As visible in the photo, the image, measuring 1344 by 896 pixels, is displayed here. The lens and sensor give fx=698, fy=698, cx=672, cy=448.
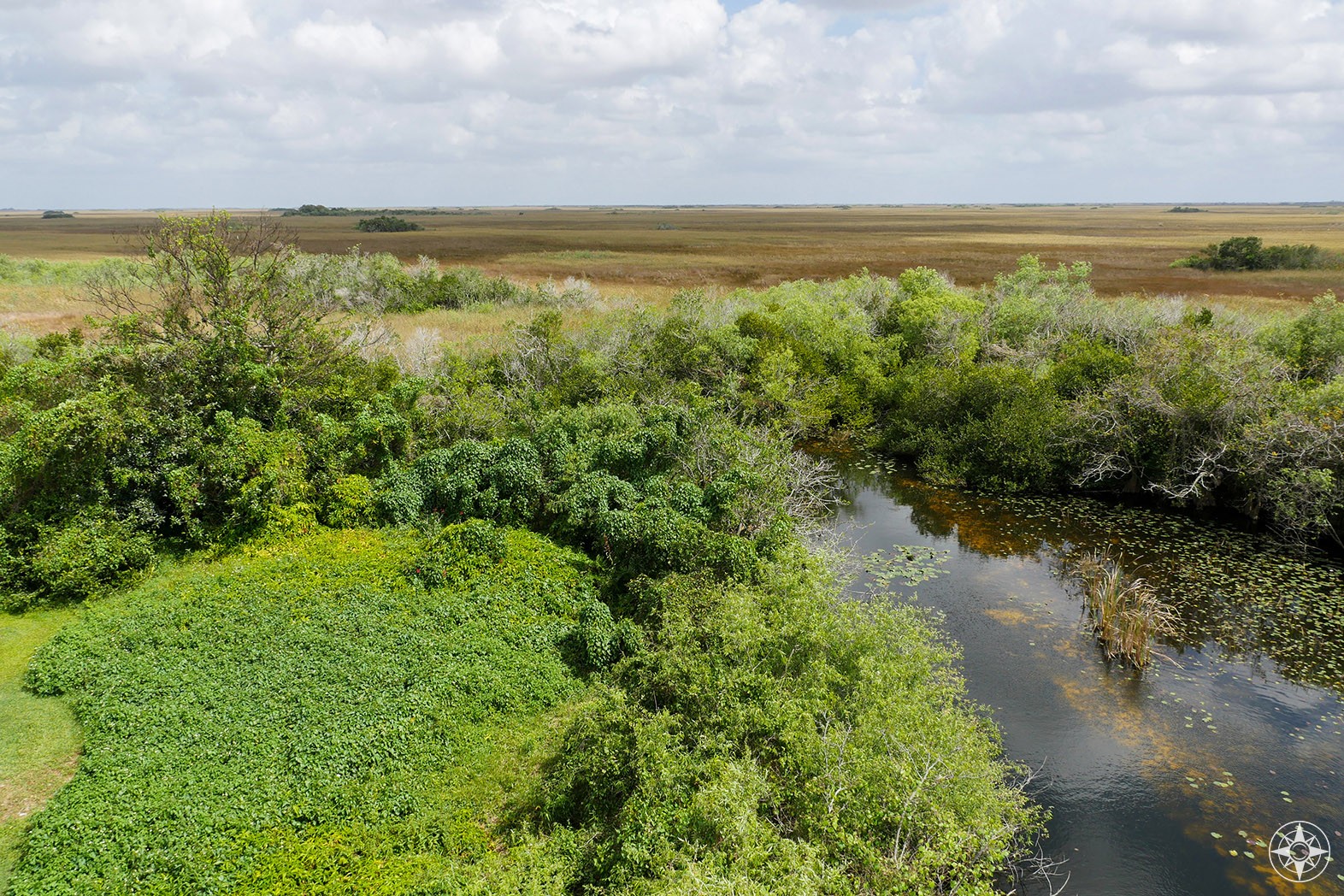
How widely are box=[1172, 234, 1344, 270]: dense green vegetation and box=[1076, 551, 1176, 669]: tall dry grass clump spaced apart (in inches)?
2512

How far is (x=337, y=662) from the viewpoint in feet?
46.5

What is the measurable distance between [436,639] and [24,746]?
270 inches

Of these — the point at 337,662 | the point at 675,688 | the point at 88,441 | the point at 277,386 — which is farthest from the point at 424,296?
the point at 675,688

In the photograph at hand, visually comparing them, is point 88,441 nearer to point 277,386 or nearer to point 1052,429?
point 277,386

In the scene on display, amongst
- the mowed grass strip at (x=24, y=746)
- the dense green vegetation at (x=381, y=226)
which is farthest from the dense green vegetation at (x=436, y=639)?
the dense green vegetation at (x=381, y=226)

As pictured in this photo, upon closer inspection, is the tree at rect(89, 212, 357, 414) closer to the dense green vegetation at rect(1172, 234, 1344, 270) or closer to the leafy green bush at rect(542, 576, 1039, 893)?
the leafy green bush at rect(542, 576, 1039, 893)

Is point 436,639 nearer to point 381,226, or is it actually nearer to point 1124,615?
point 1124,615

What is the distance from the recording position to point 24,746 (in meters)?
12.0

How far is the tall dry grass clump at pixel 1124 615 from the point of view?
1588 centimetres

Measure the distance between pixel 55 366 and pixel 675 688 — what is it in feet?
65.8

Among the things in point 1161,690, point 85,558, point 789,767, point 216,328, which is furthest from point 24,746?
point 1161,690

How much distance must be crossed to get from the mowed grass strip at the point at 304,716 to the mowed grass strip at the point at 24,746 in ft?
1.01

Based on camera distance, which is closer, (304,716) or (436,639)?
(304,716)

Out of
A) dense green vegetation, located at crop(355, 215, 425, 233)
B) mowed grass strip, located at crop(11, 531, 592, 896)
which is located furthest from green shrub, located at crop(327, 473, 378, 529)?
dense green vegetation, located at crop(355, 215, 425, 233)
